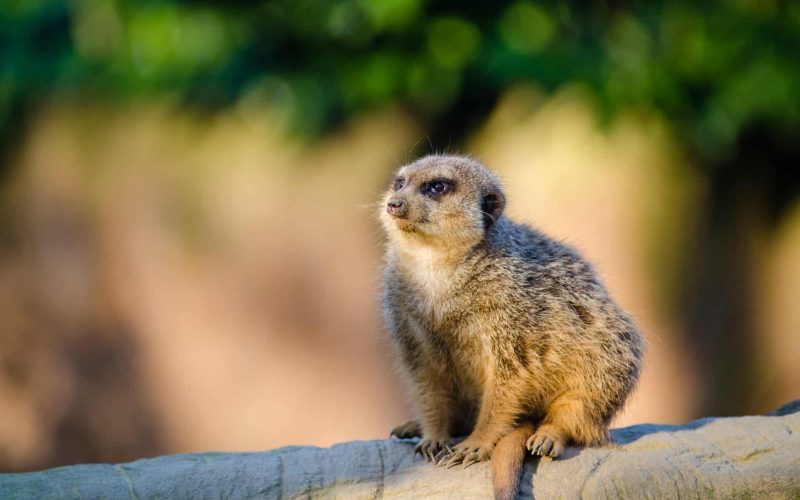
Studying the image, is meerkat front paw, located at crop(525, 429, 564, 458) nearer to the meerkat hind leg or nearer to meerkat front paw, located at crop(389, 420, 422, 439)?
the meerkat hind leg

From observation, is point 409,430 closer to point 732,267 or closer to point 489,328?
point 489,328

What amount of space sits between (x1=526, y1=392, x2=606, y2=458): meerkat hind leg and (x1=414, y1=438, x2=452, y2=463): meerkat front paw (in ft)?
0.92

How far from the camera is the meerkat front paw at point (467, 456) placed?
10.6ft

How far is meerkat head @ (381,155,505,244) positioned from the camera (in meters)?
3.54

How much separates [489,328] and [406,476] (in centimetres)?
54

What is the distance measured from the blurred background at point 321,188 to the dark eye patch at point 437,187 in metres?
2.51

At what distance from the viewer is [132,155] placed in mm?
7152

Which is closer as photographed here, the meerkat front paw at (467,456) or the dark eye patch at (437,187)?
the meerkat front paw at (467,456)

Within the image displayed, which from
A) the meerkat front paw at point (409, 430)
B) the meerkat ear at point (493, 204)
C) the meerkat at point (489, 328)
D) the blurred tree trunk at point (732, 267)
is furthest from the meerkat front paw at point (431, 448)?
the blurred tree trunk at point (732, 267)

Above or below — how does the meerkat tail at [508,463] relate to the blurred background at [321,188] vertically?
below

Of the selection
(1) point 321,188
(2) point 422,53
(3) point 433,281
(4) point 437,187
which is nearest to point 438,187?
(4) point 437,187

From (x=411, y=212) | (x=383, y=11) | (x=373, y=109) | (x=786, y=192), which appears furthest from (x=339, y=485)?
(x=786, y=192)

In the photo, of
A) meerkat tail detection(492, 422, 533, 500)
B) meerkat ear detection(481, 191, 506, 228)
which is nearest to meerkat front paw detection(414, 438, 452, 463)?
meerkat tail detection(492, 422, 533, 500)

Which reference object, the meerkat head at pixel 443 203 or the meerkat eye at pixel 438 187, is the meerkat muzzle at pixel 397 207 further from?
the meerkat eye at pixel 438 187
